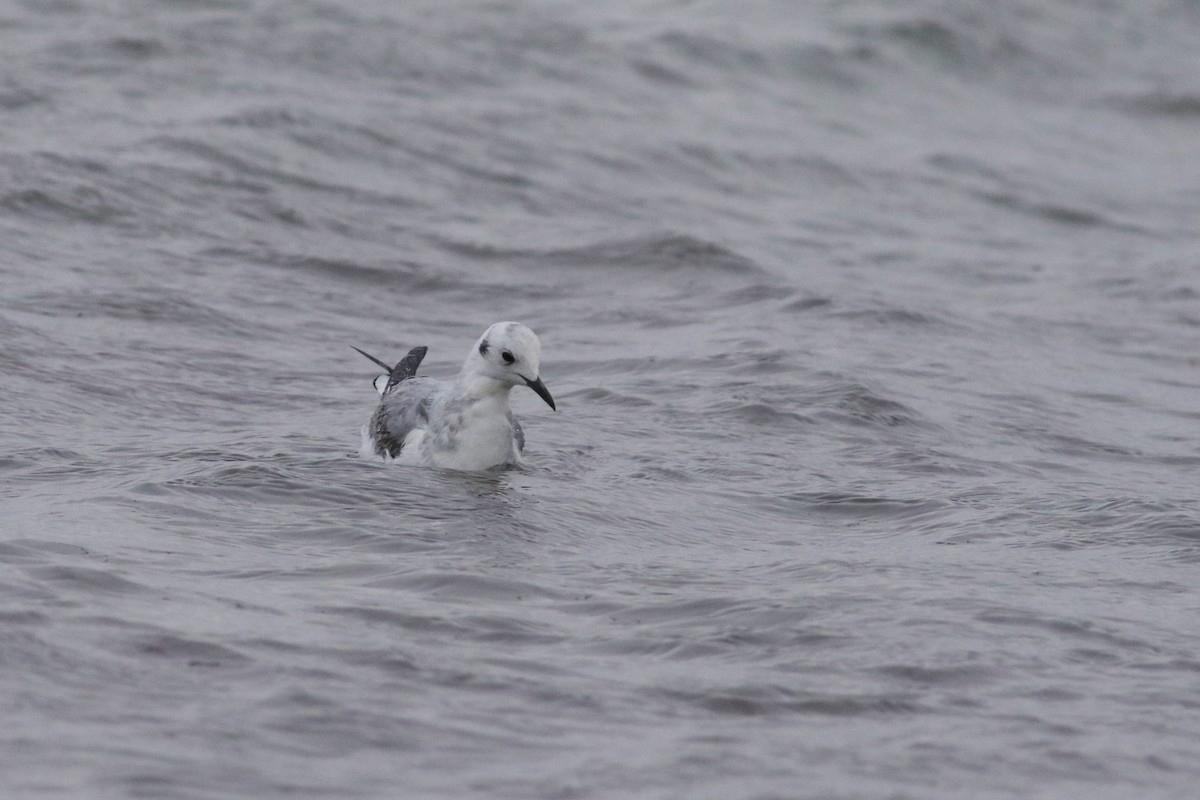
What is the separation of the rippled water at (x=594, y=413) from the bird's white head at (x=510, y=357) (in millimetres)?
497

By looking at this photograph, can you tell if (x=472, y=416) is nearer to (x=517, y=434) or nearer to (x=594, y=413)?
(x=517, y=434)

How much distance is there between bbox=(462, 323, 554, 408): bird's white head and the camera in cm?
966

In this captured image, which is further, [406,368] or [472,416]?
[406,368]

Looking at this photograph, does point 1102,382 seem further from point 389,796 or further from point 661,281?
point 389,796

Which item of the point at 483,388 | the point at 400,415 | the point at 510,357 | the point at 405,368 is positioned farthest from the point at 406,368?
the point at 510,357

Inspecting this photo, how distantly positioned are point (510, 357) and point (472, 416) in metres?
0.37

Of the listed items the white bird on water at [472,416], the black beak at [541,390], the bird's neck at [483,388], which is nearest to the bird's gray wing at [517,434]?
the white bird on water at [472,416]

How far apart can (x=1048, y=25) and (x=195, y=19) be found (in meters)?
12.4

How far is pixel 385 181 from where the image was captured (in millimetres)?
16422

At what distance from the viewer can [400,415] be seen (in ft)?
32.6

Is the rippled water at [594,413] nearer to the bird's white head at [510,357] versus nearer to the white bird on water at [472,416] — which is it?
the white bird on water at [472,416]

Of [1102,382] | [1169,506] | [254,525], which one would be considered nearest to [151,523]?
[254,525]

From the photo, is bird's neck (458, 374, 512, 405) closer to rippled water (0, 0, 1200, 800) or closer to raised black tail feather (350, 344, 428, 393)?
rippled water (0, 0, 1200, 800)

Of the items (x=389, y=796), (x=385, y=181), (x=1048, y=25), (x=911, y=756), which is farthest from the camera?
(x=1048, y=25)
